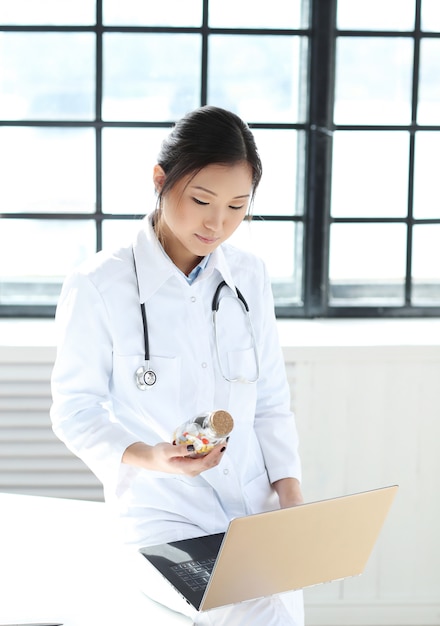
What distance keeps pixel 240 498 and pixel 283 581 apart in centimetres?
38

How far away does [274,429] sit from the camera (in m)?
1.96

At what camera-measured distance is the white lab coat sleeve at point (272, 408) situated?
6.37ft

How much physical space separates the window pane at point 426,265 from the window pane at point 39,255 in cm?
108

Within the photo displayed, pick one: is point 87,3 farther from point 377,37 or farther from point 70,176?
point 377,37

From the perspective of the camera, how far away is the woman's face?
5.56ft

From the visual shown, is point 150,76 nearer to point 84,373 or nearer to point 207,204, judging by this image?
point 207,204

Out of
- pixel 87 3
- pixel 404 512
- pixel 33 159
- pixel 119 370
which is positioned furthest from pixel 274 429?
pixel 87 3

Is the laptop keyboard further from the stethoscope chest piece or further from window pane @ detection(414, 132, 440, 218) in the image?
window pane @ detection(414, 132, 440, 218)

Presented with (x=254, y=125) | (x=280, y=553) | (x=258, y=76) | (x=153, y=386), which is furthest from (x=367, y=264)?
(x=280, y=553)

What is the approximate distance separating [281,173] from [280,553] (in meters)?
1.66

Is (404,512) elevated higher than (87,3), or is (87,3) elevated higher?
(87,3)

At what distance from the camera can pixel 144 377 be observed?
1.77 m

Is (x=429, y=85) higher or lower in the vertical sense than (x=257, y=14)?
lower

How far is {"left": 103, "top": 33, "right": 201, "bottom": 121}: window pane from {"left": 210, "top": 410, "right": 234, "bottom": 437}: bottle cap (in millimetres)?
1555
